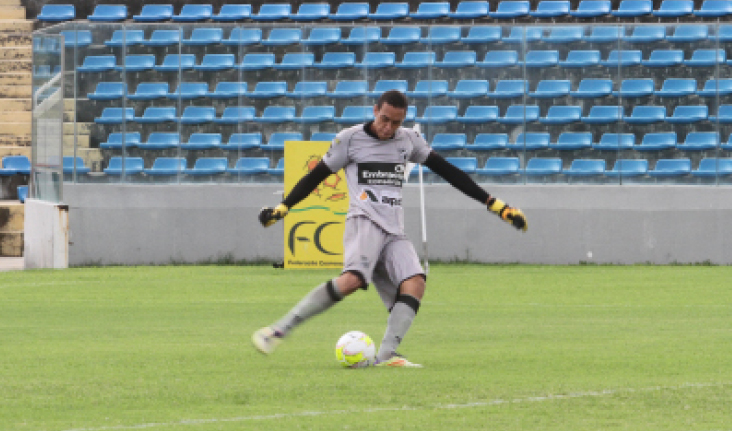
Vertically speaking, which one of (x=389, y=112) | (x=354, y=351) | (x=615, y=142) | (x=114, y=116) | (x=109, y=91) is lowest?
(x=354, y=351)

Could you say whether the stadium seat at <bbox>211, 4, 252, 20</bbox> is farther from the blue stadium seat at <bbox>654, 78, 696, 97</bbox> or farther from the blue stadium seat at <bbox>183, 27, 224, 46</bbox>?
the blue stadium seat at <bbox>654, 78, 696, 97</bbox>

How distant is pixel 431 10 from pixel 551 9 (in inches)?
97.9

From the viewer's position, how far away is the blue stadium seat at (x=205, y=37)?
22.1 metres

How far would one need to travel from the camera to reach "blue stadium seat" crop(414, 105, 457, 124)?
70.8ft

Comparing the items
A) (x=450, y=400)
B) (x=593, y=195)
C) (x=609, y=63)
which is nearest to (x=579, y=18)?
(x=609, y=63)

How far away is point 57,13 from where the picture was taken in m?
28.4

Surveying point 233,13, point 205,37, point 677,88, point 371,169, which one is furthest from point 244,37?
point 371,169

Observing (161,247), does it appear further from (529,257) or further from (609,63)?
(609,63)

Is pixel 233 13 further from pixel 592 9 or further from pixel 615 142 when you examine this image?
pixel 615 142

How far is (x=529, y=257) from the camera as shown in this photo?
20859 mm

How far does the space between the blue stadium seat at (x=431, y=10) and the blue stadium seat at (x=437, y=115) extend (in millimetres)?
4885

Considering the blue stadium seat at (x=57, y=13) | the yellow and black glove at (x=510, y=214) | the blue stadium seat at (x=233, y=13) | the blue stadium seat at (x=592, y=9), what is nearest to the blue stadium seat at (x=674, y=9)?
the blue stadium seat at (x=592, y=9)

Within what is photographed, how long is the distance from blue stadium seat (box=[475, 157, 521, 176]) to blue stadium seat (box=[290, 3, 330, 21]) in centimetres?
655

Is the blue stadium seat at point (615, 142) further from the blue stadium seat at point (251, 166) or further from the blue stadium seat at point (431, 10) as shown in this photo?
the blue stadium seat at point (431, 10)
